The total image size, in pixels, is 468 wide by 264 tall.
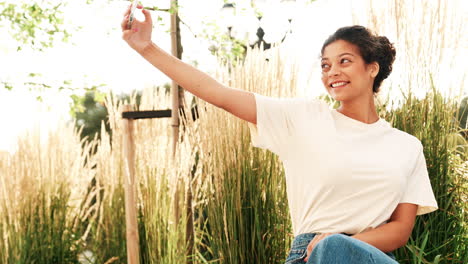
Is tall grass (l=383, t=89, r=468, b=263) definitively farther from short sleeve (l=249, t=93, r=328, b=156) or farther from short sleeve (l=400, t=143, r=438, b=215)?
short sleeve (l=249, t=93, r=328, b=156)

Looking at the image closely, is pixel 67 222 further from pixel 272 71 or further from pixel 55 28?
pixel 272 71

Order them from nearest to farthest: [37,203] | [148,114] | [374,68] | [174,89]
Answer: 1. [374,68]
2. [174,89]
3. [148,114]
4. [37,203]

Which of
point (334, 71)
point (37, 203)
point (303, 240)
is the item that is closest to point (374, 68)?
point (334, 71)

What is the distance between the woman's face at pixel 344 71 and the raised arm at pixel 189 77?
0.28m

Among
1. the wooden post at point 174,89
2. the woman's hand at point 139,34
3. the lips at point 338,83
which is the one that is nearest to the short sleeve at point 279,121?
the lips at point 338,83

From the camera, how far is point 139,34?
159 centimetres

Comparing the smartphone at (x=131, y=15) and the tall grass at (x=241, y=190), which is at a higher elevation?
the smartphone at (x=131, y=15)

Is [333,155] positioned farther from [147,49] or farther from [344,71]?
[147,49]

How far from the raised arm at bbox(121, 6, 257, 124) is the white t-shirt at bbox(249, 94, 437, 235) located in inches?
2.0

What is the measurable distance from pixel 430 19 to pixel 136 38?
158 centimetres

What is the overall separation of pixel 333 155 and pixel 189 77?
Result: 1.57 feet

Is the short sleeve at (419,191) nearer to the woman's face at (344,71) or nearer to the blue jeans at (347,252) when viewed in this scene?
the woman's face at (344,71)

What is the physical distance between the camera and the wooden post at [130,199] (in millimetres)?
3248

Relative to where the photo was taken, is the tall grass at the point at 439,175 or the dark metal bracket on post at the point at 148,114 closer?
the tall grass at the point at 439,175
